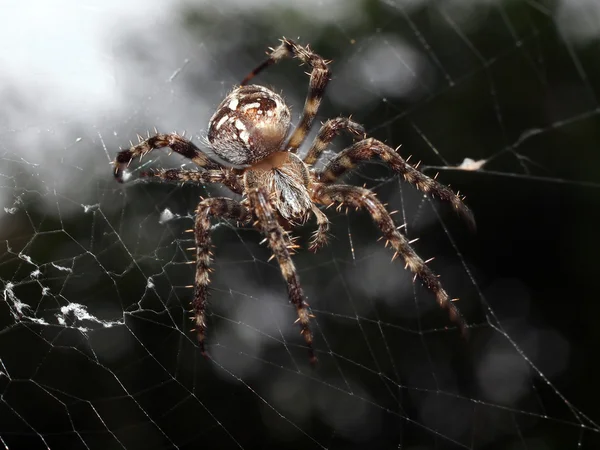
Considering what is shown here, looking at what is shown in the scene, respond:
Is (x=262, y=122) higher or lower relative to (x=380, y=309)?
higher

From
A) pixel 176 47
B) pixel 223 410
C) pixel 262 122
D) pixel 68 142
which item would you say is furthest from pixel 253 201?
pixel 223 410

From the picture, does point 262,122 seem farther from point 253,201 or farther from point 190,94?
point 190,94

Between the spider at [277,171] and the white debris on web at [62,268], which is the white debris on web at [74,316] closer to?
the white debris on web at [62,268]

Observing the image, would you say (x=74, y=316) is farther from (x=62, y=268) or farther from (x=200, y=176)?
(x=200, y=176)

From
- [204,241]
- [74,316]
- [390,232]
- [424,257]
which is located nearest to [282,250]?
[204,241]

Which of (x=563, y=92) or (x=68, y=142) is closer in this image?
(x=68, y=142)

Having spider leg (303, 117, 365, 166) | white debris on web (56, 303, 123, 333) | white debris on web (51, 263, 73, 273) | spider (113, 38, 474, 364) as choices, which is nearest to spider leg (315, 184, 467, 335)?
spider (113, 38, 474, 364)

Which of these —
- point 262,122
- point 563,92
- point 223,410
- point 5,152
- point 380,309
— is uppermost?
point 563,92
